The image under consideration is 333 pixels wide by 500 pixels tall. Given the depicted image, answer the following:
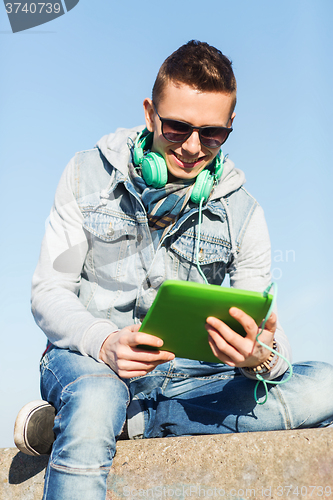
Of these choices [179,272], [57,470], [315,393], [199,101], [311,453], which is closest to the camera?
[57,470]

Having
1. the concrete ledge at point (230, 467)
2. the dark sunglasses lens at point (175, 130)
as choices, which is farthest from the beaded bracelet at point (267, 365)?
the dark sunglasses lens at point (175, 130)

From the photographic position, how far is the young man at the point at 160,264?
2.36 metres

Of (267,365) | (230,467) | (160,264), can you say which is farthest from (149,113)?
(230,467)

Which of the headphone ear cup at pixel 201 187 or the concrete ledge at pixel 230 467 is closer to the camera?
the concrete ledge at pixel 230 467

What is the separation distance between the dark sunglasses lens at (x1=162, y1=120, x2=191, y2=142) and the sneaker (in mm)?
1789

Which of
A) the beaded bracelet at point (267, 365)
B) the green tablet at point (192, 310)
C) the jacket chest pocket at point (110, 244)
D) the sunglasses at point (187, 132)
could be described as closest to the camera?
the green tablet at point (192, 310)

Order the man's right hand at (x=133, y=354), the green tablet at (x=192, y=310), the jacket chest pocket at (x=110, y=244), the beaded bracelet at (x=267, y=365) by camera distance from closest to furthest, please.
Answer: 1. the green tablet at (x=192, y=310)
2. the man's right hand at (x=133, y=354)
3. the beaded bracelet at (x=267, y=365)
4. the jacket chest pocket at (x=110, y=244)

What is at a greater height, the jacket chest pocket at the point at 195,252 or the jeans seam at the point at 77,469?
the jacket chest pocket at the point at 195,252

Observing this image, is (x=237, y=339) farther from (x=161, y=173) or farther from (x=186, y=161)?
(x=186, y=161)

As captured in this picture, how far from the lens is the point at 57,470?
1.95 meters

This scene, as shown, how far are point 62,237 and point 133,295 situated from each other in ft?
1.95

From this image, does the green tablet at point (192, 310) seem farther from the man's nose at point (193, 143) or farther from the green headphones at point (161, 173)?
the man's nose at point (193, 143)

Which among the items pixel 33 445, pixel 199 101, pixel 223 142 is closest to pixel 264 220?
pixel 223 142

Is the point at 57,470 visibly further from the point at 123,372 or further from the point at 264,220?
the point at 264,220
